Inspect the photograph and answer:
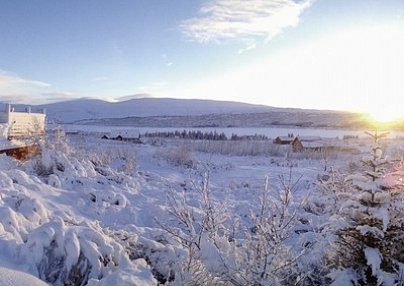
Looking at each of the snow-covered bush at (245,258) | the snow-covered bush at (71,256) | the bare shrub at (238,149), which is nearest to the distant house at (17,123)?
the snow-covered bush at (71,256)

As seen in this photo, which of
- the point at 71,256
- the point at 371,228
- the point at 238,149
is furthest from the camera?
the point at 238,149

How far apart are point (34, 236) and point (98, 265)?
0.84 metres

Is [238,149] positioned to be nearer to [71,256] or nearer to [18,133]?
[18,133]

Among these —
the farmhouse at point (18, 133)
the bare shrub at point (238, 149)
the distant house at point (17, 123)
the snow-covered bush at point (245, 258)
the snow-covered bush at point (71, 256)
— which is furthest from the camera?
the bare shrub at point (238, 149)

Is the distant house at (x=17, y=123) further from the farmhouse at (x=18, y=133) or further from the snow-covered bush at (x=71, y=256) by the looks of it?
the snow-covered bush at (x=71, y=256)

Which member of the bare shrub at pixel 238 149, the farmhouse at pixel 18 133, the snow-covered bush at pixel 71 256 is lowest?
the bare shrub at pixel 238 149

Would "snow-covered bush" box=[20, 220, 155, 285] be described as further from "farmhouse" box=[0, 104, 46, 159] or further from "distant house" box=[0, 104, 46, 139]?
"distant house" box=[0, 104, 46, 139]

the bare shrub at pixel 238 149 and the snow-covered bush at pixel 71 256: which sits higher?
the snow-covered bush at pixel 71 256

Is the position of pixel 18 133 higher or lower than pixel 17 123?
lower

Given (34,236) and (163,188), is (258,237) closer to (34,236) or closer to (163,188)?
(34,236)

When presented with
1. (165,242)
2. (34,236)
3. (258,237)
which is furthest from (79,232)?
(258,237)

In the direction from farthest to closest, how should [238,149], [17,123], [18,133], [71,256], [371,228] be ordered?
[238,149] → [17,123] → [18,133] → [71,256] → [371,228]

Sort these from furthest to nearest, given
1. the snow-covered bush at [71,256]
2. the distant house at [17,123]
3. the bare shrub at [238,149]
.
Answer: the bare shrub at [238,149] → the distant house at [17,123] → the snow-covered bush at [71,256]

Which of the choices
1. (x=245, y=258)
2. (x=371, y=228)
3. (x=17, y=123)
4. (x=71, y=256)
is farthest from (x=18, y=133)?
(x=371, y=228)
